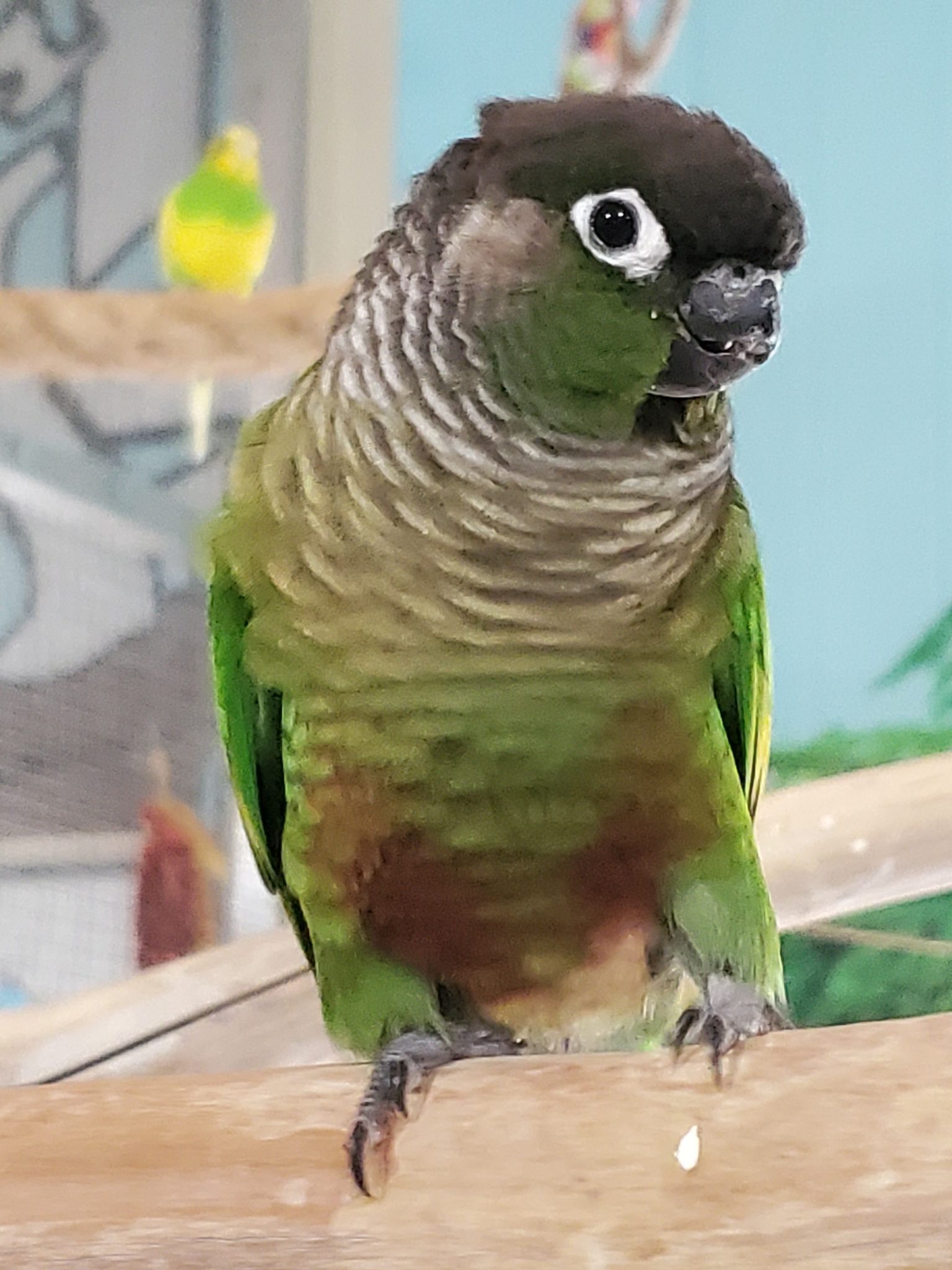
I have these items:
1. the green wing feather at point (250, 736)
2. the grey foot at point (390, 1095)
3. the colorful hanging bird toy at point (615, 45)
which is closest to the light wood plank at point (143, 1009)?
the green wing feather at point (250, 736)

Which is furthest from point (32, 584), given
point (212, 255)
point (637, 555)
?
point (637, 555)

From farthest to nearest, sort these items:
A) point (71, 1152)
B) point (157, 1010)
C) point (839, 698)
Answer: point (839, 698)
point (157, 1010)
point (71, 1152)

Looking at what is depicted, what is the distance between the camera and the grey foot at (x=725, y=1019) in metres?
0.58

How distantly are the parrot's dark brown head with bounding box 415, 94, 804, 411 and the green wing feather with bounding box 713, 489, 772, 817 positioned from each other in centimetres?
13

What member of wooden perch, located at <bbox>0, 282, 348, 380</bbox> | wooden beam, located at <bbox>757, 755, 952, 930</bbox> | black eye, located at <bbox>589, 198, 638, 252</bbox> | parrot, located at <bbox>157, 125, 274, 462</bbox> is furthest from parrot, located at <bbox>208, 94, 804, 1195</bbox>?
parrot, located at <bbox>157, 125, 274, 462</bbox>

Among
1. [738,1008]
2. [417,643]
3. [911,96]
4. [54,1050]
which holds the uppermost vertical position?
[911,96]

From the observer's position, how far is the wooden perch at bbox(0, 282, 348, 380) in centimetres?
127

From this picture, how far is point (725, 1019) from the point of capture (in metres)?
0.63

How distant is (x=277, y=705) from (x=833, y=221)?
2.98 feet

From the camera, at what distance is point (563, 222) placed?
627 mm

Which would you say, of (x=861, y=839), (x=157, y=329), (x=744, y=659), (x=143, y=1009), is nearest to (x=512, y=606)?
(x=744, y=659)

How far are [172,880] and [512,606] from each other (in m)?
0.86

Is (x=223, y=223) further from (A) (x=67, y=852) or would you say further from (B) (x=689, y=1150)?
(B) (x=689, y=1150)

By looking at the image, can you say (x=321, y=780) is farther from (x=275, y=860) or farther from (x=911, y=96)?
(x=911, y=96)
